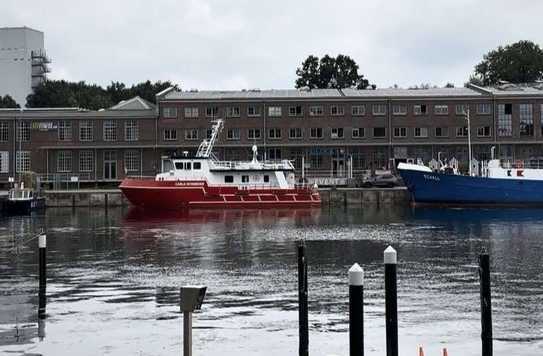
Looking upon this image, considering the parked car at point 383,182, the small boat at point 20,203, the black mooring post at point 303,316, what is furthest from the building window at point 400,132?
the black mooring post at point 303,316

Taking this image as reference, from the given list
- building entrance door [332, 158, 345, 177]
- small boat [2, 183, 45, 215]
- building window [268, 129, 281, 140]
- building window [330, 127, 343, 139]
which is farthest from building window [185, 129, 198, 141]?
small boat [2, 183, 45, 215]

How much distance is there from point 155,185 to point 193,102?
22.0m

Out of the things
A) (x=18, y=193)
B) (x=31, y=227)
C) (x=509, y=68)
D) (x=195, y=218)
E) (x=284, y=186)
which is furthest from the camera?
(x=509, y=68)

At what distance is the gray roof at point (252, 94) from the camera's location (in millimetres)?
93688

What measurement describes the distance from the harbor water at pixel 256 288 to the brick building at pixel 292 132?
4324 cm

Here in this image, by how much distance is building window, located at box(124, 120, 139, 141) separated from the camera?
3666 inches

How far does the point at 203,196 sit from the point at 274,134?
21.9m

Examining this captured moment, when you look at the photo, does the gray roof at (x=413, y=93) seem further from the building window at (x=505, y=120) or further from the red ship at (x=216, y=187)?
the red ship at (x=216, y=187)

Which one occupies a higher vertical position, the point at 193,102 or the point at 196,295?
the point at 193,102

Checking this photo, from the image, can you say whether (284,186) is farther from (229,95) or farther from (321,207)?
(229,95)

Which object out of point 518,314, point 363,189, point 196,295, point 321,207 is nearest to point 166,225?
point 321,207

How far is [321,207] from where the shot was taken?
75.8 metres

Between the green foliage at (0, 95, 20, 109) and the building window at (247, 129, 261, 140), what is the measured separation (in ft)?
145

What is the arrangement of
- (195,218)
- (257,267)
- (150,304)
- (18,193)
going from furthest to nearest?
(18,193) → (195,218) → (257,267) → (150,304)
